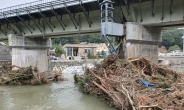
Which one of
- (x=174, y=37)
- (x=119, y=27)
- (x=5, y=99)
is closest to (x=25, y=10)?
(x=5, y=99)

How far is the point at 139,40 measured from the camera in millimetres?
11680

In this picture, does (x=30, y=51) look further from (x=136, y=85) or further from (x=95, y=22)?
(x=136, y=85)

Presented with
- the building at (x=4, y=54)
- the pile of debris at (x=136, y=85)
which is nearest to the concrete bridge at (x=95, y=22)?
the pile of debris at (x=136, y=85)

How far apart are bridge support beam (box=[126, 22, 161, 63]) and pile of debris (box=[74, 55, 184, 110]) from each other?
3.64 ft

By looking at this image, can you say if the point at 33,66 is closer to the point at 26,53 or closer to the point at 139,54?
the point at 26,53

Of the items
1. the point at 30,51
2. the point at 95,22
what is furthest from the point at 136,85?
the point at 30,51

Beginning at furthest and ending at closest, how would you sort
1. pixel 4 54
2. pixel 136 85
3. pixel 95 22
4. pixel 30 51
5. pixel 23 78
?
1. pixel 4 54
2. pixel 30 51
3. pixel 23 78
4. pixel 95 22
5. pixel 136 85

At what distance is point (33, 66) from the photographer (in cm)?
1911

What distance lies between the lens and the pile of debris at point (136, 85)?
663 centimetres

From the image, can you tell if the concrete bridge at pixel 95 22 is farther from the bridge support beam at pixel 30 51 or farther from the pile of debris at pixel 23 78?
the pile of debris at pixel 23 78

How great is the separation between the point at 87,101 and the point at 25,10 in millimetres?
10421

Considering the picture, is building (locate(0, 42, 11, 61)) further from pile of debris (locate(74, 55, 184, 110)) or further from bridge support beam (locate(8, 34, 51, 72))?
pile of debris (locate(74, 55, 184, 110))

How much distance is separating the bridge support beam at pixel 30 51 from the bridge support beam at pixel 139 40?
11.4 metres

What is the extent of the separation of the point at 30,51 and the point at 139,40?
1232 cm
